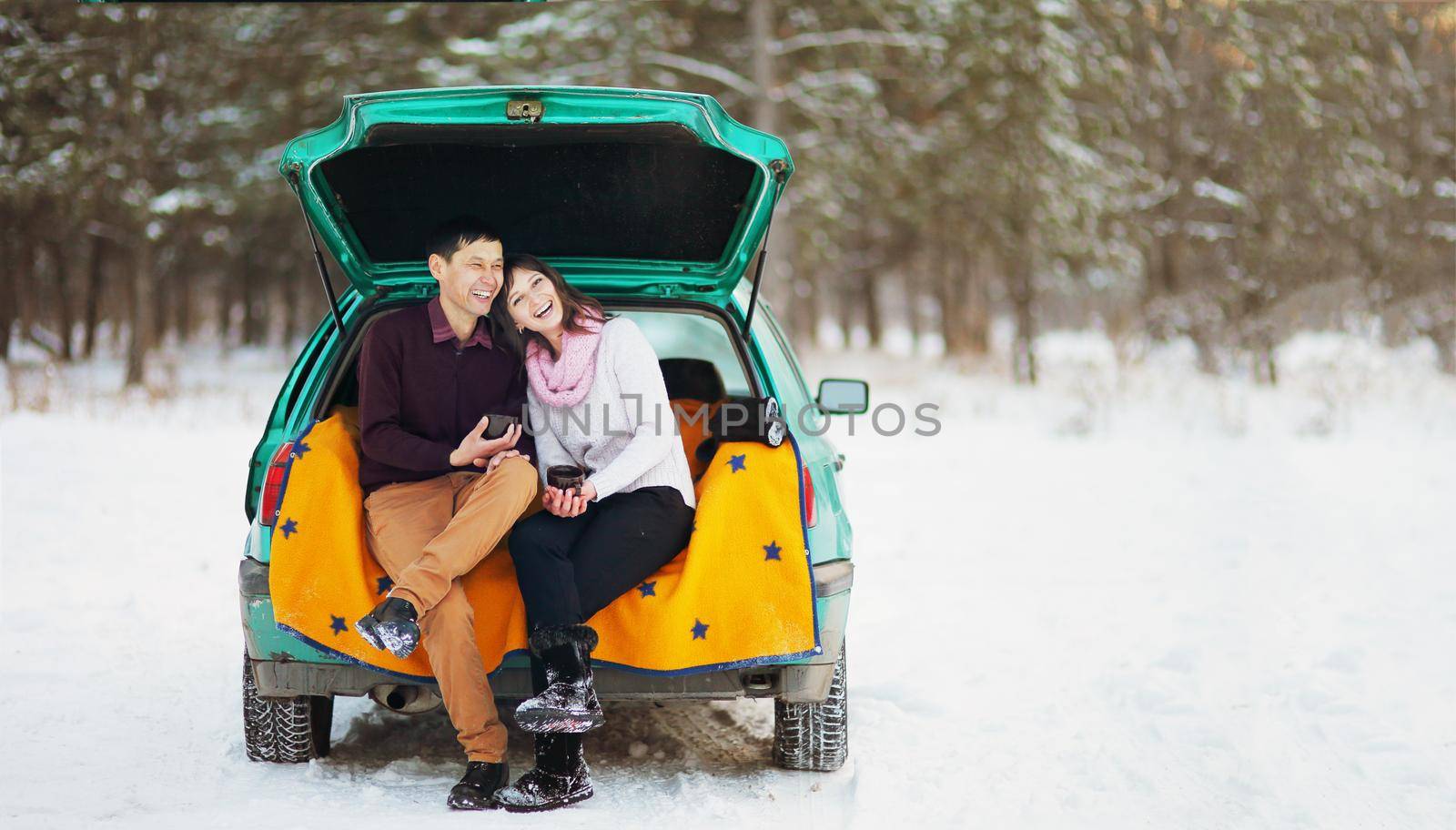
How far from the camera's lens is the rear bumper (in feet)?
12.3

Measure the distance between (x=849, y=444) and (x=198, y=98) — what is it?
14.7 m

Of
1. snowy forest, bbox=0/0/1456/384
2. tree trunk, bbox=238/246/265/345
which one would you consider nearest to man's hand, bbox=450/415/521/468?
snowy forest, bbox=0/0/1456/384

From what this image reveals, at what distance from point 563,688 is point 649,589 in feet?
1.45

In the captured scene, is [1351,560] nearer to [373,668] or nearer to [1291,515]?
[1291,515]

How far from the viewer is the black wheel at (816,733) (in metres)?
4.08

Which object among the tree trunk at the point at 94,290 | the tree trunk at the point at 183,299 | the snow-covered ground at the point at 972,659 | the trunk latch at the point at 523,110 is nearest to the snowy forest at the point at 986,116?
the tree trunk at the point at 94,290

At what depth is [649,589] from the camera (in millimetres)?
3830

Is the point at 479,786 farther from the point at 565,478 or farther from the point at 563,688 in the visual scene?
the point at 565,478

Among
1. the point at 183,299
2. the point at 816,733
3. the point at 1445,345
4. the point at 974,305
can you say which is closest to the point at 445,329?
the point at 816,733

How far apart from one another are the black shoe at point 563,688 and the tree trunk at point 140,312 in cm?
1867

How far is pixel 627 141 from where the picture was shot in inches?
165

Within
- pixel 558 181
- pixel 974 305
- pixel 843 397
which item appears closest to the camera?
pixel 558 181

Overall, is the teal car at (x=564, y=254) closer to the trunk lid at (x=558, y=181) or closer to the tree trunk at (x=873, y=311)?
the trunk lid at (x=558, y=181)

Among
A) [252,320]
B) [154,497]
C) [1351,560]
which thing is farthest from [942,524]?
[252,320]
